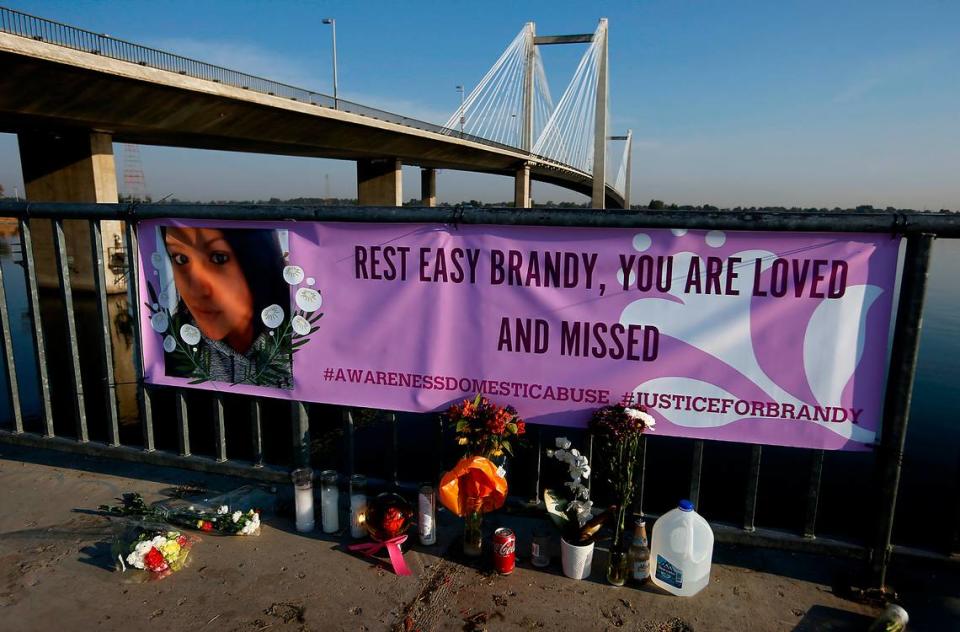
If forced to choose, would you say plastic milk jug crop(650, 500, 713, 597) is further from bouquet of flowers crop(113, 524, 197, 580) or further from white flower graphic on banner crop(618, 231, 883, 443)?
bouquet of flowers crop(113, 524, 197, 580)

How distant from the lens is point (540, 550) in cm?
299

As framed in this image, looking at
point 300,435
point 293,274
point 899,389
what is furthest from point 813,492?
point 293,274

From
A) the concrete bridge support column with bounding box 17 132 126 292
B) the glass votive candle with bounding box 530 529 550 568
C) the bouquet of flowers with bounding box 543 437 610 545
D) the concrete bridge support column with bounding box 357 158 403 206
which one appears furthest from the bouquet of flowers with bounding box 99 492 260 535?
the concrete bridge support column with bounding box 357 158 403 206

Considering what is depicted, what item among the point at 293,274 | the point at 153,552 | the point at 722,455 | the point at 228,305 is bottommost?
the point at 722,455

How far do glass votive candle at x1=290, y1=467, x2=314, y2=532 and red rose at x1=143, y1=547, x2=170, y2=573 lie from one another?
2.28 feet

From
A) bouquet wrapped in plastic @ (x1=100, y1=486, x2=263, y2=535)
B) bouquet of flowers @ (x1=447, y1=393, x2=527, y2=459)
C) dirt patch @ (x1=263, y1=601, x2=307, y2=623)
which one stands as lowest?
dirt patch @ (x1=263, y1=601, x2=307, y2=623)

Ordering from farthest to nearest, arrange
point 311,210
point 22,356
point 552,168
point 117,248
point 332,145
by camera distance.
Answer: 1. point 552,168
2. point 332,145
3. point 117,248
4. point 22,356
5. point 311,210

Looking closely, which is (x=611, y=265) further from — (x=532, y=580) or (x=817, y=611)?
(x=817, y=611)

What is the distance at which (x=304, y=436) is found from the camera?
3.63 metres

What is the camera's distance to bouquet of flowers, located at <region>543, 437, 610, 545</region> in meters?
2.93

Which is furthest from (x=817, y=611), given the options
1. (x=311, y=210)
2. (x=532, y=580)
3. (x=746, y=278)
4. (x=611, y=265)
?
(x=311, y=210)

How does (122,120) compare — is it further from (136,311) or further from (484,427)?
(484,427)

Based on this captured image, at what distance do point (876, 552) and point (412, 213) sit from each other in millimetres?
2961

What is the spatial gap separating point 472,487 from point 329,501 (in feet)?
2.89
